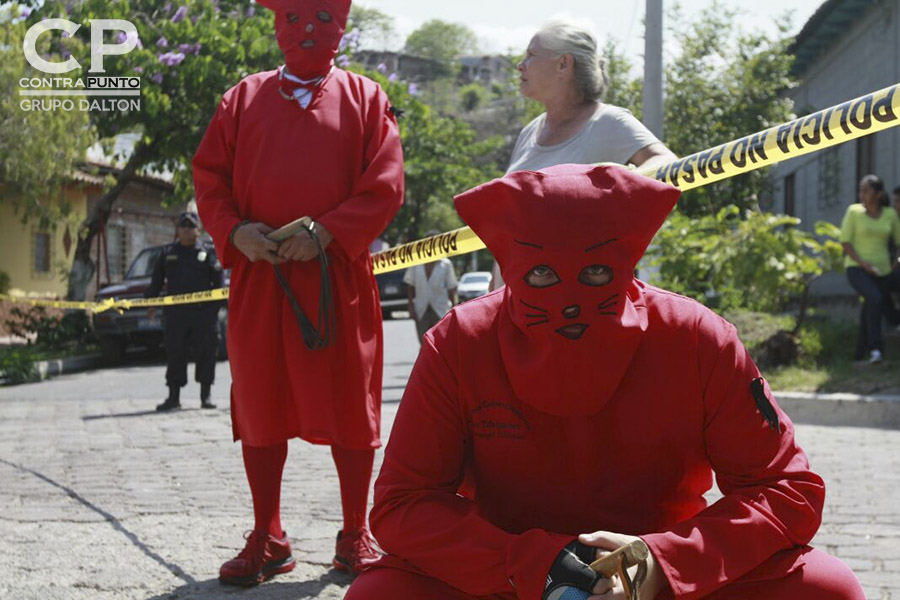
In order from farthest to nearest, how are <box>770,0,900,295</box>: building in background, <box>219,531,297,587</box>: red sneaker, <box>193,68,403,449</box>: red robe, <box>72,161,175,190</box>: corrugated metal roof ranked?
<box>72,161,175,190</box>: corrugated metal roof → <box>770,0,900,295</box>: building in background → <box>193,68,403,449</box>: red robe → <box>219,531,297,587</box>: red sneaker

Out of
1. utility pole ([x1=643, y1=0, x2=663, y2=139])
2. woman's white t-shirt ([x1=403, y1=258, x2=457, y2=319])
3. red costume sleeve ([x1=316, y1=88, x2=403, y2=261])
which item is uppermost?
utility pole ([x1=643, y1=0, x2=663, y2=139])

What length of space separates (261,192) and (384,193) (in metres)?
0.45

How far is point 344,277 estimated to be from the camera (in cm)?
405

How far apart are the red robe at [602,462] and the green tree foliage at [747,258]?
27.4 feet

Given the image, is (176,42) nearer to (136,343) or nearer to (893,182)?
(136,343)

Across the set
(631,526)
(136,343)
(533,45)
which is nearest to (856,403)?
(533,45)

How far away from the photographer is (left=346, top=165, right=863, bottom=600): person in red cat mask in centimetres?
218

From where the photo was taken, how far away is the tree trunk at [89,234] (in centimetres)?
1839

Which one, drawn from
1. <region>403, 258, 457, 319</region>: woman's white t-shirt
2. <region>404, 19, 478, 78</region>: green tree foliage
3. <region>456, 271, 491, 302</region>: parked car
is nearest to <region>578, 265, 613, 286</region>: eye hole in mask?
<region>403, 258, 457, 319</region>: woman's white t-shirt

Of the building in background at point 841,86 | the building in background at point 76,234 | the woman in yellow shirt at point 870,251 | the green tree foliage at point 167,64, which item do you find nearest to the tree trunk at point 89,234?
the green tree foliage at point 167,64

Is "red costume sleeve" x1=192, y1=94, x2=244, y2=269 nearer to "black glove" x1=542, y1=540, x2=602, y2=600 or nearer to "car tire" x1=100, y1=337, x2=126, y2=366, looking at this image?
"black glove" x1=542, y1=540, x2=602, y2=600

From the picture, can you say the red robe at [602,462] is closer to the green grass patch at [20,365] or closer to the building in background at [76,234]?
the green grass patch at [20,365]

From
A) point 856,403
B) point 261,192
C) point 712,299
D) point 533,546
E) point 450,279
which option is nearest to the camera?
point 533,546

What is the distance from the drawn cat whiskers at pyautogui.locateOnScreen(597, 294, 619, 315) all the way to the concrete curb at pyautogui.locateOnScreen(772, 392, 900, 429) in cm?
676
